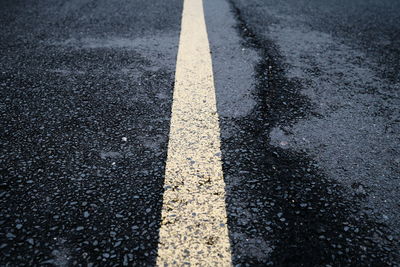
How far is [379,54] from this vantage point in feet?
10.4

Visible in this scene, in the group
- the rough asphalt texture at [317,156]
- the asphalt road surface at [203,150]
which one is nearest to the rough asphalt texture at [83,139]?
the asphalt road surface at [203,150]

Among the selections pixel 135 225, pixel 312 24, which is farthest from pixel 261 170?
pixel 312 24

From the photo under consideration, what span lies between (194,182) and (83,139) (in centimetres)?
84

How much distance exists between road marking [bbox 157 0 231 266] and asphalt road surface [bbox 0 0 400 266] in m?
0.01

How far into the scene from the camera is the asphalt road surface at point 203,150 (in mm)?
1389

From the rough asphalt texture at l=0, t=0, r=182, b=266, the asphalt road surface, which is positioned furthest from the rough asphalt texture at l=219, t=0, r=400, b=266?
the rough asphalt texture at l=0, t=0, r=182, b=266

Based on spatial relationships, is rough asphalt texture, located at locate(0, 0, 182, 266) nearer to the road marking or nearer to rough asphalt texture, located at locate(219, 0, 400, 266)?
the road marking

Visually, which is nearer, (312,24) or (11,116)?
(11,116)

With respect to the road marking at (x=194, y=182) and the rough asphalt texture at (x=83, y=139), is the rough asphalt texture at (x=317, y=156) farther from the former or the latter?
the rough asphalt texture at (x=83, y=139)

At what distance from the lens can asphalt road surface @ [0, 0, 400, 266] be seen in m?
1.39

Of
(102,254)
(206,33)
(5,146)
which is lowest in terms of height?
(102,254)

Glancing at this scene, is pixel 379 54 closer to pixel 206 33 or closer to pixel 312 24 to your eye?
pixel 312 24

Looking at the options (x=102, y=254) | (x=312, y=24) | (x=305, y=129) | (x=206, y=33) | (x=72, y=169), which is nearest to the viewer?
(x=102, y=254)

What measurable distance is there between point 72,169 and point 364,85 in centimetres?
252
